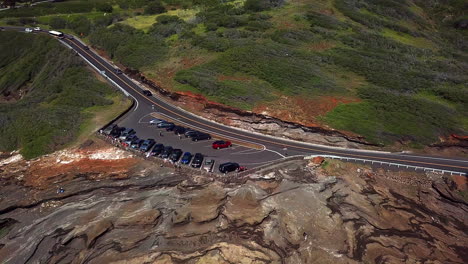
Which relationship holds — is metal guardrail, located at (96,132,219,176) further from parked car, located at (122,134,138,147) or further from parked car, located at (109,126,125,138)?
parked car, located at (109,126,125,138)

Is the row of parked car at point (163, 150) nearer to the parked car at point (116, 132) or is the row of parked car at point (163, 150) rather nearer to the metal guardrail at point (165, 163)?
the parked car at point (116, 132)

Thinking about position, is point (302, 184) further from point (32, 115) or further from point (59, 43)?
point (59, 43)

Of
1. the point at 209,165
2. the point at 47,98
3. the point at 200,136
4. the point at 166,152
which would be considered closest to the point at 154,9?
the point at 47,98

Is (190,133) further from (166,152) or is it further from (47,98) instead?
(47,98)

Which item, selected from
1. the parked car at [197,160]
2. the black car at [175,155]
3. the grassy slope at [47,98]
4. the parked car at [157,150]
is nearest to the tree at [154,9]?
the grassy slope at [47,98]

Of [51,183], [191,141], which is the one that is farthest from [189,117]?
[51,183]
